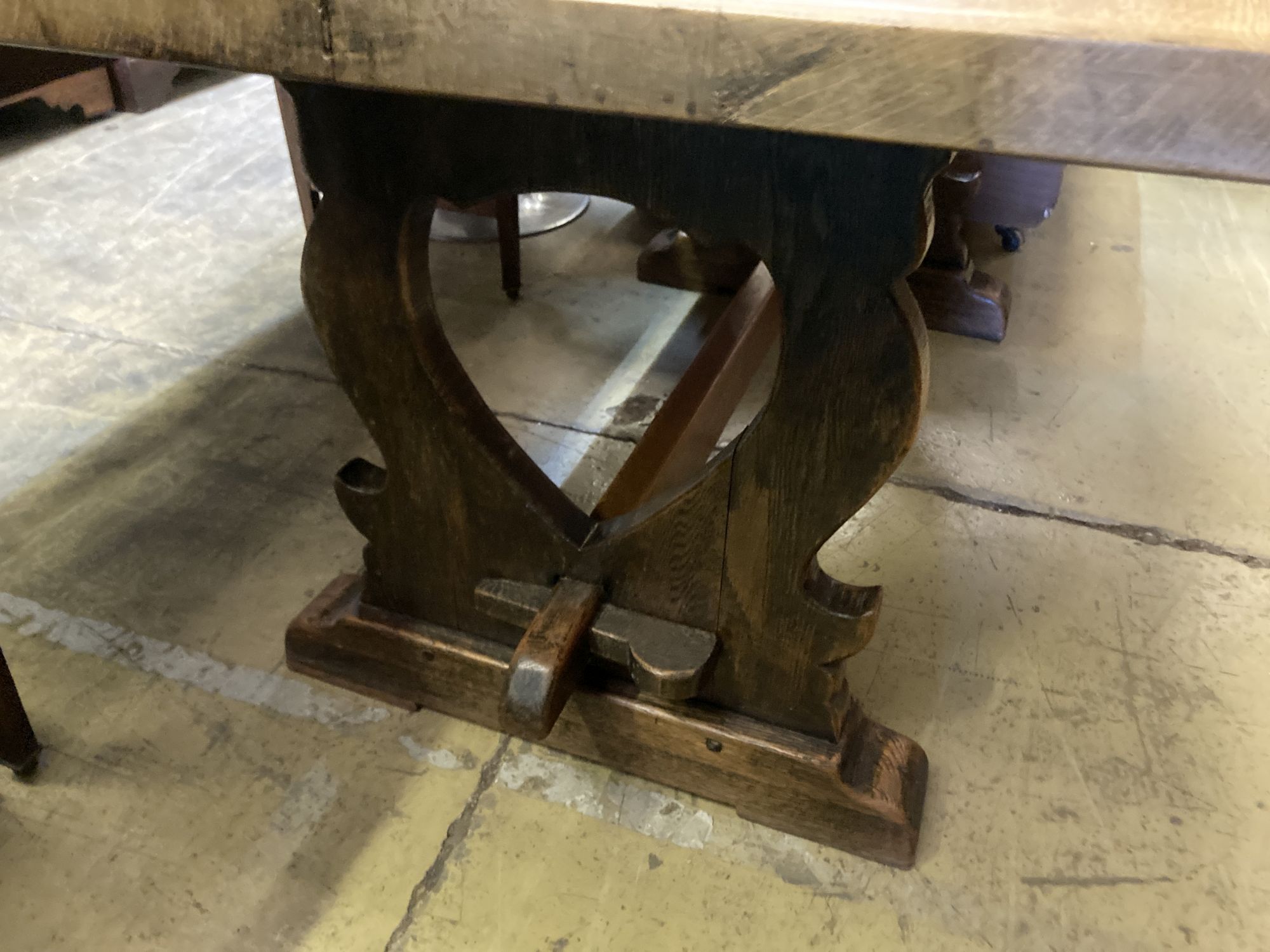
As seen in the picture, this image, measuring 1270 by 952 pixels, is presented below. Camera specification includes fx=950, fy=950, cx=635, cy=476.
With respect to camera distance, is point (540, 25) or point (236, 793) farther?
point (236, 793)

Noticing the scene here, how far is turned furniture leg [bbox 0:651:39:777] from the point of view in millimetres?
1097

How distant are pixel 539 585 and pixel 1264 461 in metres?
1.49

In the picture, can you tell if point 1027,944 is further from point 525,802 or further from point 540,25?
point 540,25

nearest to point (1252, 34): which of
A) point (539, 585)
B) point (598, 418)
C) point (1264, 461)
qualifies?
point (539, 585)

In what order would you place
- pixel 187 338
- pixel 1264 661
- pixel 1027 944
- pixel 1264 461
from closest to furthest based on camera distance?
pixel 1027 944 → pixel 1264 661 → pixel 1264 461 → pixel 187 338

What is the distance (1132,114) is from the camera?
495 millimetres

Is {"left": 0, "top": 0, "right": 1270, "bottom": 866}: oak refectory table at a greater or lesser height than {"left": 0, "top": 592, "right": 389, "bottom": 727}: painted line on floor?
greater

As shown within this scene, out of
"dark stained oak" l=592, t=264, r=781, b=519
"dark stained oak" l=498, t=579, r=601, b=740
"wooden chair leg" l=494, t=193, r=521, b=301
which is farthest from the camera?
"wooden chair leg" l=494, t=193, r=521, b=301

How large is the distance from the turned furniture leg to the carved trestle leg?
313 mm

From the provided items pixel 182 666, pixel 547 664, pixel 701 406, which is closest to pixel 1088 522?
pixel 701 406

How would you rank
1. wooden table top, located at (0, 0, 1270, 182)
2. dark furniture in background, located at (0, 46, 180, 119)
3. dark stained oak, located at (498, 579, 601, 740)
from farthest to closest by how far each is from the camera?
dark furniture in background, located at (0, 46, 180, 119) < dark stained oak, located at (498, 579, 601, 740) < wooden table top, located at (0, 0, 1270, 182)

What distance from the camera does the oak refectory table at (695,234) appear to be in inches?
20.3

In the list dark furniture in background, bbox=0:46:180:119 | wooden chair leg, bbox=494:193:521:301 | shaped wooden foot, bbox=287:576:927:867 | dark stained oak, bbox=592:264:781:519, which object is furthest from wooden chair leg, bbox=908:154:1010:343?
dark furniture in background, bbox=0:46:180:119

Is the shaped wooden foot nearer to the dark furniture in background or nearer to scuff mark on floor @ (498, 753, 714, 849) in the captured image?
scuff mark on floor @ (498, 753, 714, 849)
